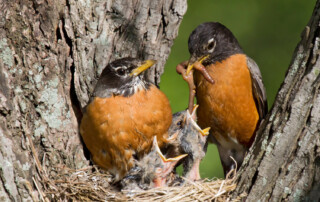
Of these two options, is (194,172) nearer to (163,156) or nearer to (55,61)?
(163,156)

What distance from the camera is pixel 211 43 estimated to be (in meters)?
4.97

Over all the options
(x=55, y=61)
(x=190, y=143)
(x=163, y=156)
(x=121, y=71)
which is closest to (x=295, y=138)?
(x=163, y=156)

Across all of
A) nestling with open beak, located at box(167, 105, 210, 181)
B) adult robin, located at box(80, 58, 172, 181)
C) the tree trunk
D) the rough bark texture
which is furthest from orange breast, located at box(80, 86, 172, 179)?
the rough bark texture

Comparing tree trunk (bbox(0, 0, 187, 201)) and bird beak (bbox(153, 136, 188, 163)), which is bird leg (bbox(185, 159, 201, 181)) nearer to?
bird beak (bbox(153, 136, 188, 163))

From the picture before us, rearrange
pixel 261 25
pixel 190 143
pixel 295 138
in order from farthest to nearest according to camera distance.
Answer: pixel 261 25, pixel 190 143, pixel 295 138

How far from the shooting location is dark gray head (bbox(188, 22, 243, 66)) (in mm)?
4867

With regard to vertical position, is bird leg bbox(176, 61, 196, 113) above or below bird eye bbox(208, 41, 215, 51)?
below

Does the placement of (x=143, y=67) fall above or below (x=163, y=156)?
above

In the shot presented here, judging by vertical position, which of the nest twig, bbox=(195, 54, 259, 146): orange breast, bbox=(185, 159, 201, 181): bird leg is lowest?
bbox=(185, 159, 201, 181): bird leg

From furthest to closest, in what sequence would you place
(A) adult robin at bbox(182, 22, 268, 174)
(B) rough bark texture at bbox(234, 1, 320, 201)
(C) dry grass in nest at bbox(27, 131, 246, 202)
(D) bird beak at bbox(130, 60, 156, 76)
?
1. (A) adult robin at bbox(182, 22, 268, 174)
2. (D) bird beak at bbox(130, 60, 156, 76)
3. (C) dry grass in nest at bbox(27, 131, 246, 202)
4. (B) rough bark texture at bbox(234, 1, 320, 201)

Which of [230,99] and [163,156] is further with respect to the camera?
[230,99]

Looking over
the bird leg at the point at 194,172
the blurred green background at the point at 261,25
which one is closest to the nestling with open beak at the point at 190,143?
the bird leg at the point at 194,172

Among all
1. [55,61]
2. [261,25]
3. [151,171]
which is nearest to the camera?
[55,61]

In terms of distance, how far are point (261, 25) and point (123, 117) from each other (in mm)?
3708
